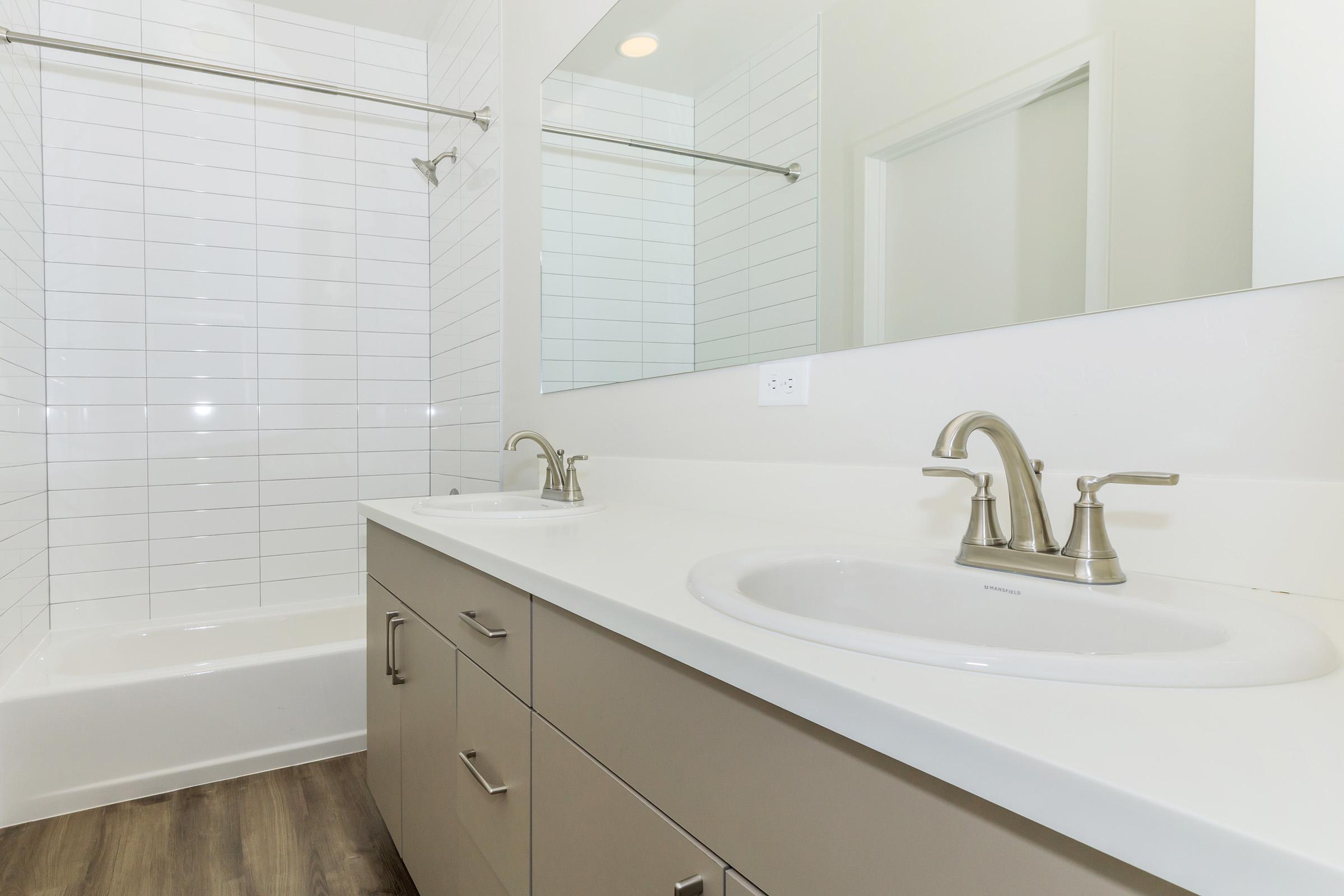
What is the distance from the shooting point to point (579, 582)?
728 millimetres

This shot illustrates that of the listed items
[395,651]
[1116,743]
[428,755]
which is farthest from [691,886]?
[395,651]

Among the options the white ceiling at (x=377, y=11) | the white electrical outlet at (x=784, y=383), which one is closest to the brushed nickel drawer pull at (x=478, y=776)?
the white electrical outlet at (x=784, y=383)

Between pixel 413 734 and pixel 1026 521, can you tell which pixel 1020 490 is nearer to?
pixel 1026 521

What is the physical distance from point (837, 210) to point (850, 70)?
214 mm

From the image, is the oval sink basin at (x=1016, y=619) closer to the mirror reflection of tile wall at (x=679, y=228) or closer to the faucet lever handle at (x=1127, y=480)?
the faucet lever handle at (x=1127, y=480)

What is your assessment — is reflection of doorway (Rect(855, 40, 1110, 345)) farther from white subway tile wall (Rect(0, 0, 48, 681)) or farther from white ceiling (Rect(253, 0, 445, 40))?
white ceiling (Rect(253, 0, 445, 40))

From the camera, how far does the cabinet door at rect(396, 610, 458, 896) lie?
44.6 inches

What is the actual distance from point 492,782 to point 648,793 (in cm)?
41

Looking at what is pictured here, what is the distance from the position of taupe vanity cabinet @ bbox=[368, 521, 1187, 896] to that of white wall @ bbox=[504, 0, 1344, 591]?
19.9 inches

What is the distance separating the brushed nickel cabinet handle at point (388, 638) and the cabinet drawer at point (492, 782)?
424 millimetres

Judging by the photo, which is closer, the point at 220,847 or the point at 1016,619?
the point at 1016,619

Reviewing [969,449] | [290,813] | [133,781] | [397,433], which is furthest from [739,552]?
[397,433]

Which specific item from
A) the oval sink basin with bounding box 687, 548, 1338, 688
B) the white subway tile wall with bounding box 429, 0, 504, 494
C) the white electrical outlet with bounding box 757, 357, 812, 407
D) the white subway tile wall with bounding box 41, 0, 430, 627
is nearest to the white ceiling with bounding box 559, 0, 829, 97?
the white electrical outlet with bounding box 757, 357, 812, 407

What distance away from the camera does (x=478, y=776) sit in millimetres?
969
